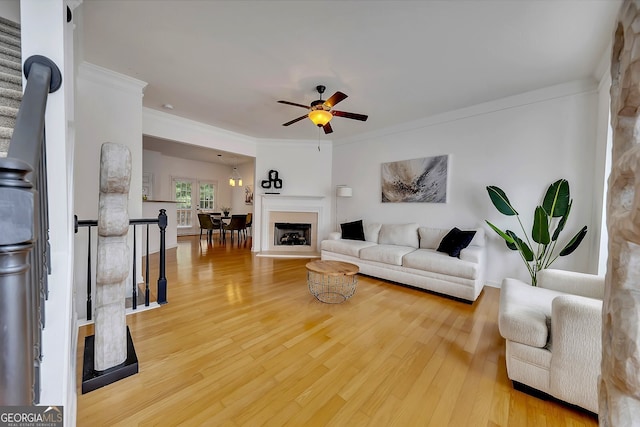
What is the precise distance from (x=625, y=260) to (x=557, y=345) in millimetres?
1266

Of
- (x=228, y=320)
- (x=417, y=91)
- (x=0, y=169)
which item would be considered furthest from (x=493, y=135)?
(x=0, y=169)

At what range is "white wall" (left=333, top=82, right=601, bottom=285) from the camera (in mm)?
2893

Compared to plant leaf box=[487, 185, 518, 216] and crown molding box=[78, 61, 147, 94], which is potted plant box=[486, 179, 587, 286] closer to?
plant leaf box=[487, 185, 518, 216]

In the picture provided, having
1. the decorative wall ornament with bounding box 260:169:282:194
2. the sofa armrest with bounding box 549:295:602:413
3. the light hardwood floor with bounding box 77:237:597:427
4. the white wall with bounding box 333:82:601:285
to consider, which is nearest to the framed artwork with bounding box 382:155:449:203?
the white wall with bounding box 333:82:601:285

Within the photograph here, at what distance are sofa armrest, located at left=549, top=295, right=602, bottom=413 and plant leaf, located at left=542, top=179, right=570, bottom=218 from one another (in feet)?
6.70

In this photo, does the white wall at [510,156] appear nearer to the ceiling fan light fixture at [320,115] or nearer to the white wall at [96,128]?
the ceiling fan light fixture at [320,115]

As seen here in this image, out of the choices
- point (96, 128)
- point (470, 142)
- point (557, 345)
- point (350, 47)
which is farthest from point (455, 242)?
point (96, 128)

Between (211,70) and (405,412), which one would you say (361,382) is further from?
(211,70)

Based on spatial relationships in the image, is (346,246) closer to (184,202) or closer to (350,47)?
(350,47)

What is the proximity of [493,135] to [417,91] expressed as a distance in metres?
1.37

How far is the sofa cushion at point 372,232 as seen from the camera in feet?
14.8

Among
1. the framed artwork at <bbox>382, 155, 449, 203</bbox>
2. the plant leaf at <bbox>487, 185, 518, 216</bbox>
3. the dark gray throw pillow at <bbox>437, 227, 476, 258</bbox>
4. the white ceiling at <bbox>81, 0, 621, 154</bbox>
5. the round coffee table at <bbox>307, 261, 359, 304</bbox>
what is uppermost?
the white ceiling at <bbox>81, 0, 621, 154</bbox>

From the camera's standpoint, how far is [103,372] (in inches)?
60.2

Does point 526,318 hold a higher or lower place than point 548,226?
lower
